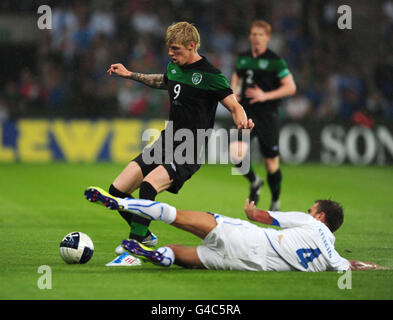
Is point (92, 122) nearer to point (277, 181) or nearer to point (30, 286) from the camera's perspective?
point (277, 181)

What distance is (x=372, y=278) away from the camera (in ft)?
22.8

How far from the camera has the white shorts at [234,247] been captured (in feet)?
22.4

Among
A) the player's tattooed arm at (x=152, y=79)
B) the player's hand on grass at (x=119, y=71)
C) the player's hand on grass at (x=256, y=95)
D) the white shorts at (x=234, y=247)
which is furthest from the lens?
the player's hand on grass at (x=256, y=95)

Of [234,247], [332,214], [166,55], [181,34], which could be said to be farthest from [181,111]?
[166,55]

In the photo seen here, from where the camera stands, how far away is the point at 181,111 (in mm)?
7703

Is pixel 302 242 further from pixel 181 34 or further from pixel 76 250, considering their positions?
pixel 181 34

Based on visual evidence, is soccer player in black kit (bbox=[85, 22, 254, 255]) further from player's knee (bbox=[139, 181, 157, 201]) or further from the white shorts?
the white shorts

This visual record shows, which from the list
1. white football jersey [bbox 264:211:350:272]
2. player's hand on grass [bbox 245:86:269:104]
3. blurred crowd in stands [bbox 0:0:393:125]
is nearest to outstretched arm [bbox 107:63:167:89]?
→ white football jersey [bbox 264:211:350:272]

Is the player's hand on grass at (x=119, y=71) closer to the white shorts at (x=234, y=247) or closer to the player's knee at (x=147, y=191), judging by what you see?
the player's knee at (x=147, y=191)

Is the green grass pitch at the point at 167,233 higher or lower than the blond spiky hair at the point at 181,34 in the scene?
lower

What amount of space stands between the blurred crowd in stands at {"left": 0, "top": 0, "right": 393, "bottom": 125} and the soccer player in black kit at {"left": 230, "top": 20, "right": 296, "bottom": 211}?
9.48 meters

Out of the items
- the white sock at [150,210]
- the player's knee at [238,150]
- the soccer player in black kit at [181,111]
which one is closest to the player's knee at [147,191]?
the soccer player in black kit at [181,111]

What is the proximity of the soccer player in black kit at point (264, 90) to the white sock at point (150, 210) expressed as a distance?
4950mm

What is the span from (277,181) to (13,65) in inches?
602
